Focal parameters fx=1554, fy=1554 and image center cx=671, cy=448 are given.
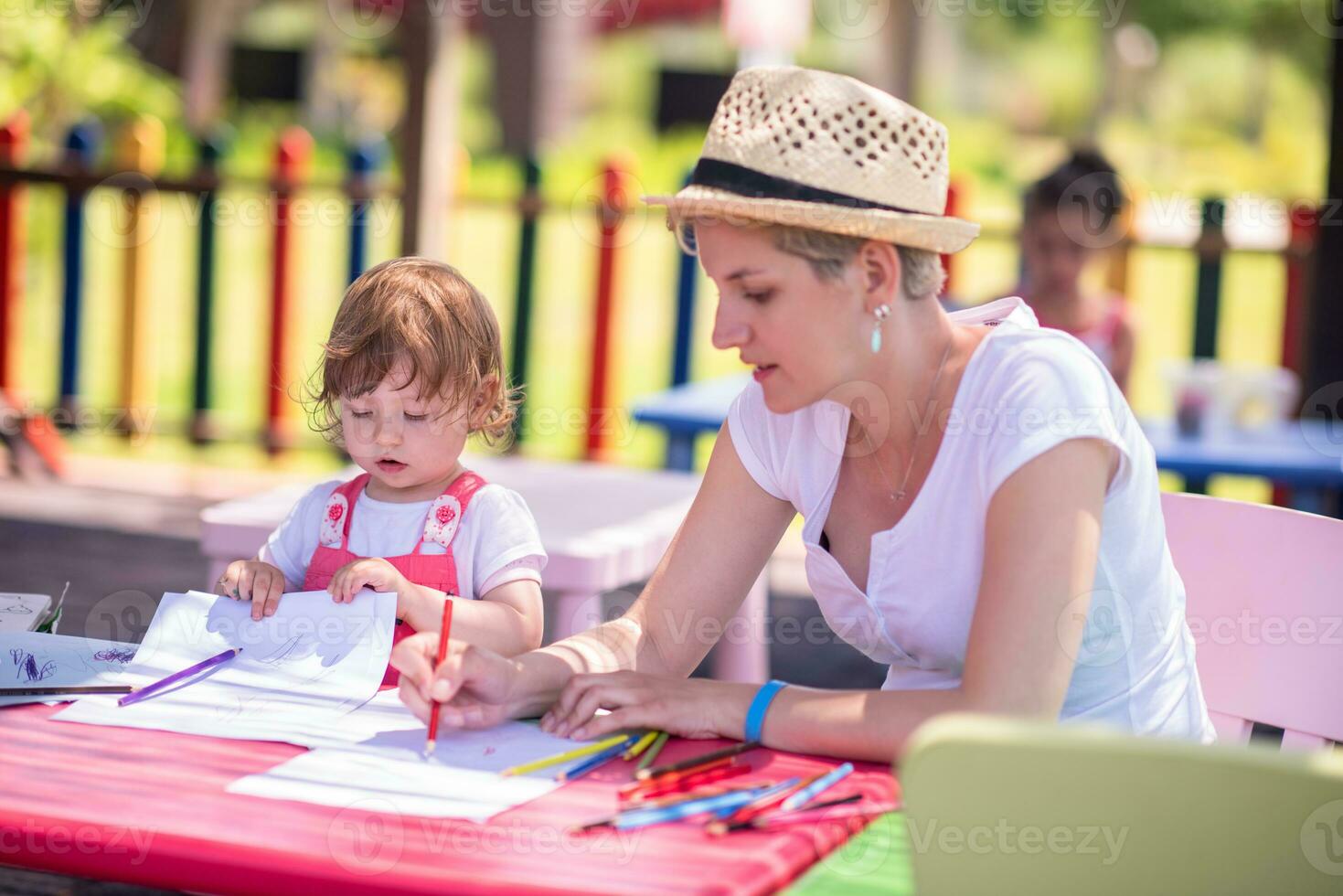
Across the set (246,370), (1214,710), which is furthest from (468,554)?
(246,370)

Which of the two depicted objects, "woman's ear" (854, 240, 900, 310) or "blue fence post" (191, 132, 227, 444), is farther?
"blue fence post" (191, 132, 227, 444)

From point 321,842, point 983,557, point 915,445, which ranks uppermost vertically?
point 915,445

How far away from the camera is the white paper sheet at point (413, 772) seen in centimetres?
147

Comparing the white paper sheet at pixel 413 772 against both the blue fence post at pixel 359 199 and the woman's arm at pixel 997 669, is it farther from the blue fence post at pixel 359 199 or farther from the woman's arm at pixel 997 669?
the blue fence post at pixel 359 199

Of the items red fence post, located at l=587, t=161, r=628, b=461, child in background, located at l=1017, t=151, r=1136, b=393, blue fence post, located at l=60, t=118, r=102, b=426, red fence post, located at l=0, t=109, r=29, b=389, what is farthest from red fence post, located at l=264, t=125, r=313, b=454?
child in background, located at l=1017, t=151, r=1136, b=393

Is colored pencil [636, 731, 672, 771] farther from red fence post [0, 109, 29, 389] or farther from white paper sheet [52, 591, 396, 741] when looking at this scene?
red fence post [0, 109, 29, 389]

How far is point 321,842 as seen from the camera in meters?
1.34

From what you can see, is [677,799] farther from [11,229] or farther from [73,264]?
[11,229]

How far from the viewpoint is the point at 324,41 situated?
22984mm

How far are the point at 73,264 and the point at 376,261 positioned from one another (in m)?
1.34

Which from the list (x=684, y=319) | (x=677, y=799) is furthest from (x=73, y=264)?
(x=677, y=799)

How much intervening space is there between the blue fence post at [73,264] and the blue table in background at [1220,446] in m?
3.35

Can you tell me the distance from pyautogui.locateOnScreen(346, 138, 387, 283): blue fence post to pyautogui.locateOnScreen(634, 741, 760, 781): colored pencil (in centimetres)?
508

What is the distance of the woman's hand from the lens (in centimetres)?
172
